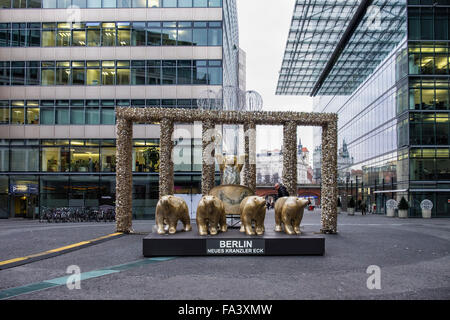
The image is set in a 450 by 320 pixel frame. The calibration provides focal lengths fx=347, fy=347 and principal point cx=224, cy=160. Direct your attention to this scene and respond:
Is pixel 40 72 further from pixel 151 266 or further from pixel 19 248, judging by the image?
pixel 151 266

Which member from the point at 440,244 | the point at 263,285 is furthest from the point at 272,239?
the point at 440,244

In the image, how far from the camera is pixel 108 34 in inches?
1150

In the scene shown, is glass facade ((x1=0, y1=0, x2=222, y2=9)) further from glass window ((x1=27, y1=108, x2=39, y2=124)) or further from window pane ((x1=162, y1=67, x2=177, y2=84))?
glass window ((x1=27, y1=108, x2=39, y2=124))

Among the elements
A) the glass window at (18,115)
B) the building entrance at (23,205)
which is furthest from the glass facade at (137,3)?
the building entrance at (23,205)

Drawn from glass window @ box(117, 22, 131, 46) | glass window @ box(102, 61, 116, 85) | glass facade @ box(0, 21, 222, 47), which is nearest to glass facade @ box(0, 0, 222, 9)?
glass facade @ box(0, 21, 222, 47)

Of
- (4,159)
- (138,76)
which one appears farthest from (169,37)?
(4,159)

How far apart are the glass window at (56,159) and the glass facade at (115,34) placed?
8.96 meters

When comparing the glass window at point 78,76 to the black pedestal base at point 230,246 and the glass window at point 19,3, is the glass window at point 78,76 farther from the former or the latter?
the black pedestal base at point 230,246

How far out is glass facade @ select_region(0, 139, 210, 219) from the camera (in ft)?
93.4

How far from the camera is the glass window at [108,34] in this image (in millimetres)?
29156

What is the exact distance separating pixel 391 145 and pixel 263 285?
33.6m

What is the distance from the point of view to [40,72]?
1161 inches

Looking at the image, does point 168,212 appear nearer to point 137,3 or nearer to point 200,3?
point 200,3
